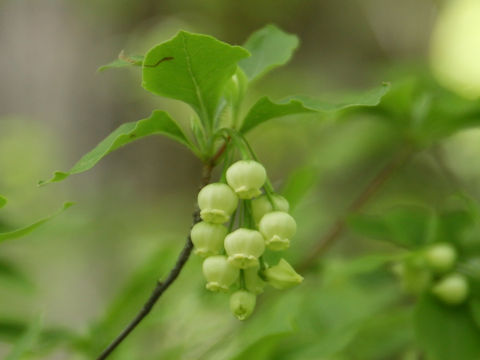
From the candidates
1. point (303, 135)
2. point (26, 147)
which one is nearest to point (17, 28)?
point (26, 147)

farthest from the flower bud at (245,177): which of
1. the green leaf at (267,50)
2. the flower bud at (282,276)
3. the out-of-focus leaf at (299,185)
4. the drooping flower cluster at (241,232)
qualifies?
the out-of-focus leaf at (299,185)

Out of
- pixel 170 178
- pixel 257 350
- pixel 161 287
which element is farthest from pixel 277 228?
pixel 170 178

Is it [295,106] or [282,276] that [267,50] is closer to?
[295,106]

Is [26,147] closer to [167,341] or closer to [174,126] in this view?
[167,341]

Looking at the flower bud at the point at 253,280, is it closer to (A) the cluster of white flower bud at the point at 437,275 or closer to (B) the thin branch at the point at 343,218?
(A) the cluster of white flower bud at the point at 437,275

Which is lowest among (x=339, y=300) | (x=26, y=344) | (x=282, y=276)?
(x=339, y=300)

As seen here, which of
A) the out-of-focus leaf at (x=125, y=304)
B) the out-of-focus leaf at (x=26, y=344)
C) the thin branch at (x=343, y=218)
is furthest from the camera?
the thin branch at (x=343, y=218)

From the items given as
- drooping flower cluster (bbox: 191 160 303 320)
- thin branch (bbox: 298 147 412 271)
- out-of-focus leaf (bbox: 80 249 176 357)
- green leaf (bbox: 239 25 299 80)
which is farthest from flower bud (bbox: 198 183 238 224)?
thin branch (bbox: 298 147 412 271)

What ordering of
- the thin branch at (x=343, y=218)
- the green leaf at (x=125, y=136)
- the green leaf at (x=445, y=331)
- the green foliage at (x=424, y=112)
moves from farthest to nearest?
the thin branch at (x=343, y=218), the green foliage at (x=424, y=112), the green leaf at (x=445, y=331), the green leaf at (x=125, y=136)
